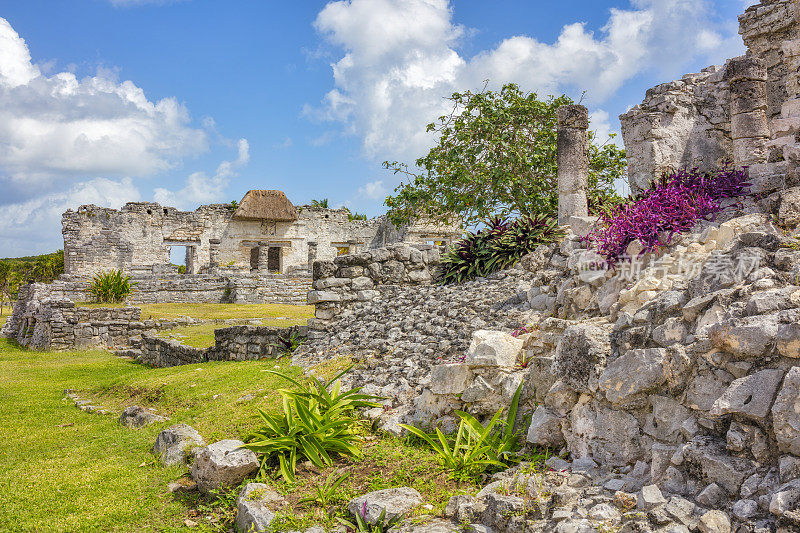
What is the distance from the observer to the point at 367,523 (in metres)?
3.47

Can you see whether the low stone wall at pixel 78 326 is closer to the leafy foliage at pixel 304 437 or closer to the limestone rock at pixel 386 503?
the leafy foliage at pixel 304 437

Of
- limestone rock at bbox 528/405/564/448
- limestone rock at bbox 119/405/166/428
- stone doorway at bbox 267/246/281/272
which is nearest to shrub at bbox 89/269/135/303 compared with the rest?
limestone rock at bbox 119/405/166/428

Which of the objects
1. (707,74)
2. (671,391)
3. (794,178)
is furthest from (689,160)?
(671,391)

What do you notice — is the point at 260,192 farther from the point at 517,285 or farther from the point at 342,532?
the point at 342,532

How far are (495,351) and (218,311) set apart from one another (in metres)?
15.0

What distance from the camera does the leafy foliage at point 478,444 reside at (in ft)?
12.8

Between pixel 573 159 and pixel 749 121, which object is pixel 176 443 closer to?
pixel 573 159

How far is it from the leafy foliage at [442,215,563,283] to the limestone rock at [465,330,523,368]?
4184 millimetres

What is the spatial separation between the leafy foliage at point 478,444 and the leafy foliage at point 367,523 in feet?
Result: 2.17

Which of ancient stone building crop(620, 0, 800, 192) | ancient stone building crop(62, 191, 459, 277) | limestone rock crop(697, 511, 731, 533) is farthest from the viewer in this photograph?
ancient stone building crop(62, 191, 459, 277)

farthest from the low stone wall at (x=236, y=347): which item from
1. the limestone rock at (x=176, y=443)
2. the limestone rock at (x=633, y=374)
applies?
the limestone rock at (x=633, y=374)

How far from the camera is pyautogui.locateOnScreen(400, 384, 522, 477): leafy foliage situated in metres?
3.89

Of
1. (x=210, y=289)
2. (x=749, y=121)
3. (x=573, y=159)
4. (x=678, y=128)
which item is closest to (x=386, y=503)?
(x=749, y=121)

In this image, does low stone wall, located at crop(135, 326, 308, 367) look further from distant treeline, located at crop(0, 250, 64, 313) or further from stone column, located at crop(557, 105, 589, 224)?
distant treeline, located at crop(0, 250, 64, 313)
